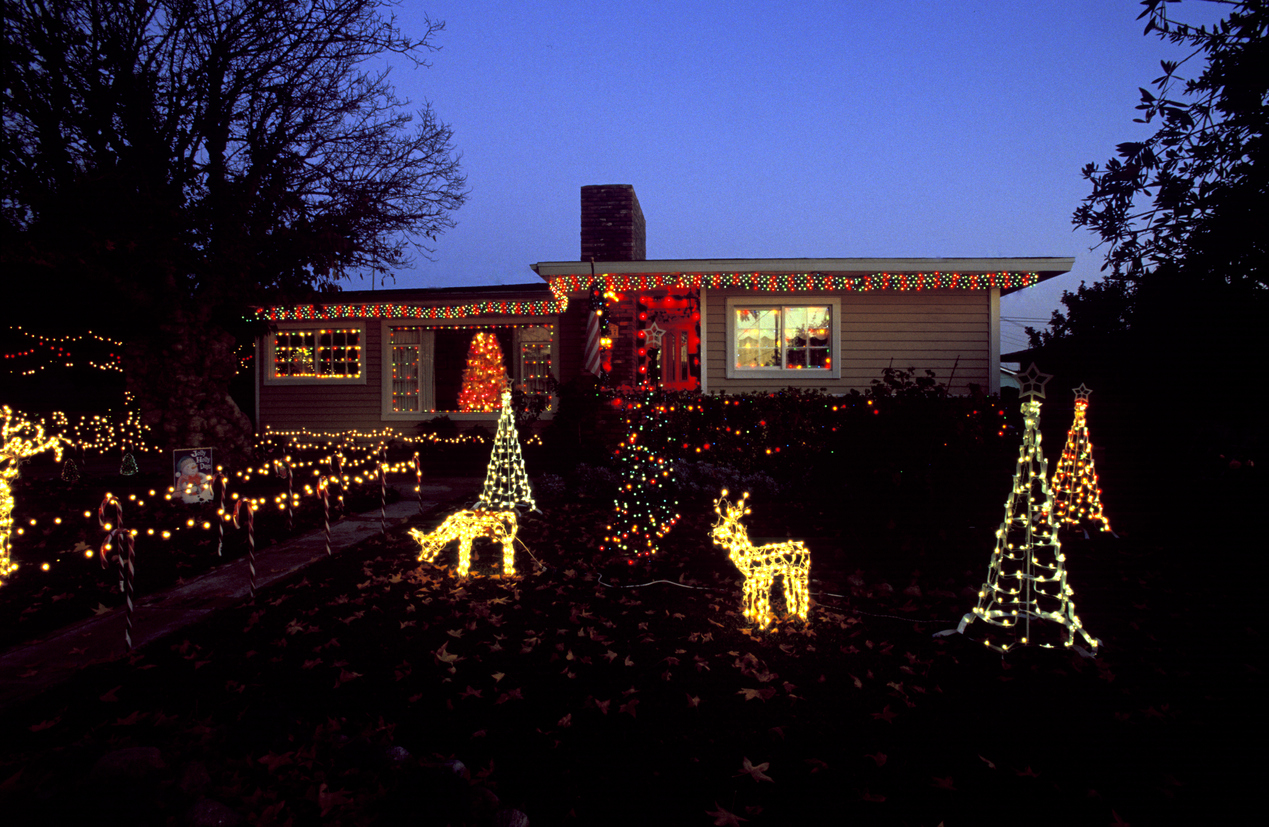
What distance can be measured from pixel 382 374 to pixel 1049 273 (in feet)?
46.9

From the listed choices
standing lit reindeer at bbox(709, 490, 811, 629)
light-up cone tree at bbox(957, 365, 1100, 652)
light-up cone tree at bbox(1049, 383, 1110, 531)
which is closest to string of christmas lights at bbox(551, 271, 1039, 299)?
light-up cone tree at bbox(1049, 383, 1110, 531)

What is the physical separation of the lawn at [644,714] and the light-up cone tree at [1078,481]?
5.93ft

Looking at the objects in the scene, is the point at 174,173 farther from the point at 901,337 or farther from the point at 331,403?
the point at 901,337

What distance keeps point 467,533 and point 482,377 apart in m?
9.46

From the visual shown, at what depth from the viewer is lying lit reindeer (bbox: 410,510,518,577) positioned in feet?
18.3

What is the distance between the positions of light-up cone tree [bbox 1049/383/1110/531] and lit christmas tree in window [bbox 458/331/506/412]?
11.1 metres

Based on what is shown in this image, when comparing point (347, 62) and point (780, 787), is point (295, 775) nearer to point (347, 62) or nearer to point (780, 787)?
point (780, 787)

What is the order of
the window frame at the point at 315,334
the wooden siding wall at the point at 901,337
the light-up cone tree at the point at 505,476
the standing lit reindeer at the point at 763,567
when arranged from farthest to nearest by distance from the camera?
the window frame at the point at 315,334 < the wooden siding wall at the point at 901,337 < the light-up cone tree at the point at 505,476 < the standing lit reindeer at the point at 763,567

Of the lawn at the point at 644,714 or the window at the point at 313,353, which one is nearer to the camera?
the lawn at the point at 644,714

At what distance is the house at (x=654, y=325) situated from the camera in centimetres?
1123

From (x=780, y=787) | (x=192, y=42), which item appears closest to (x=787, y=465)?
(x=780, y=787)

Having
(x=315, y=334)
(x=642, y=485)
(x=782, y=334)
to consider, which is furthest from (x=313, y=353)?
(x=642, y=485)

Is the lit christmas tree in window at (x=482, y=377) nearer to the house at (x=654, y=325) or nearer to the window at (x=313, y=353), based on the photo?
the house at (x=654, y=325)

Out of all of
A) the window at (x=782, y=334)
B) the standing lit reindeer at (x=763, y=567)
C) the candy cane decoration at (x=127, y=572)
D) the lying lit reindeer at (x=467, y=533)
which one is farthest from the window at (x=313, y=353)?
the standing lit reindeer at (x=763, y=567)
